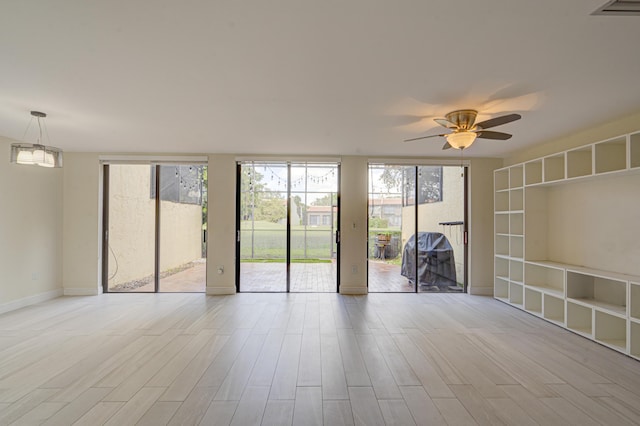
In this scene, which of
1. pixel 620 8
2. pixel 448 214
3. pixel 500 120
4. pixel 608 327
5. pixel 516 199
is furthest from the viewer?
pixel 448 214

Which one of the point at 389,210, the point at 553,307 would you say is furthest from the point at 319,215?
the point at 553,307

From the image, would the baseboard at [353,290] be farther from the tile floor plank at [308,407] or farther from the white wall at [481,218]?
the tile floor plank at [308,407]

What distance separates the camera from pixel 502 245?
16.9 ft

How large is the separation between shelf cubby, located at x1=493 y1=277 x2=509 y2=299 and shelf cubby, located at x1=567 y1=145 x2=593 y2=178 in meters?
2.05

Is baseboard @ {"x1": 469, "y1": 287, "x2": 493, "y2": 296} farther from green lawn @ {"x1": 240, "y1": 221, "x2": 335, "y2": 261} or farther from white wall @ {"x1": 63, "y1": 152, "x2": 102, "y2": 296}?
white wall @ {"x1": 63, "y1": 152, "x2": 102, "y2": 296}

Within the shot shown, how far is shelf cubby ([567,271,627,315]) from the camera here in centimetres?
336

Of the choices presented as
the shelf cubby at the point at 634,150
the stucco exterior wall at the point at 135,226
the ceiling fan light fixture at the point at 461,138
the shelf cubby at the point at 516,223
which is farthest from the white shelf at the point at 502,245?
the stucco exterior wall at the point at 135,226

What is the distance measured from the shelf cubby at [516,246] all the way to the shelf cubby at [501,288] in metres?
0.51

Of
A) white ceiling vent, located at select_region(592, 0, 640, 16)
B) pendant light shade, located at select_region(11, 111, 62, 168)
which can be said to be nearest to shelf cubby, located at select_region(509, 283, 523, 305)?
white ceiling vent, located at select_region(592, 0, 640, 16)

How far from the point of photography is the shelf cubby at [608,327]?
3.27 m

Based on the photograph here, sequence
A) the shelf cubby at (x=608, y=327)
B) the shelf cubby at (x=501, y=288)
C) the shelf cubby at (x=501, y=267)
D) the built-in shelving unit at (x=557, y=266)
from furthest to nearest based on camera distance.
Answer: the shelf cubby at (x=501, y=267) → the shelf cubby at (x=501, y=288) → the shelf cubby at (x=608, y=327) → the built-in shelving unit at (x=557, y=266)

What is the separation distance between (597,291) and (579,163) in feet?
5.09

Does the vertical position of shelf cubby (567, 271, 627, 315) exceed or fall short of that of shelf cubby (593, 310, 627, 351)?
it exceeds it

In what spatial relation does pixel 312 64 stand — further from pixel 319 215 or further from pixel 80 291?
pixel 80 291
